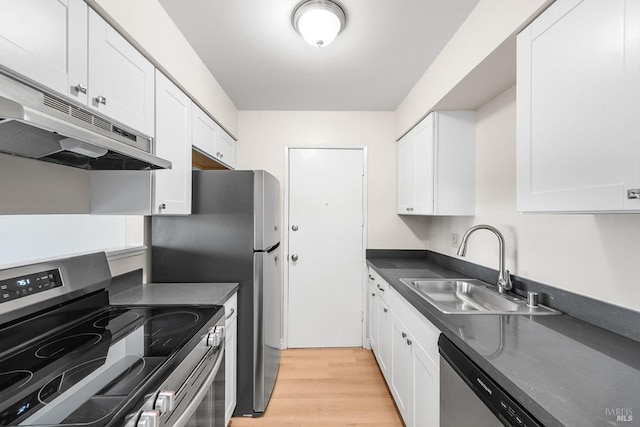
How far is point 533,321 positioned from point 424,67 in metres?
1.81

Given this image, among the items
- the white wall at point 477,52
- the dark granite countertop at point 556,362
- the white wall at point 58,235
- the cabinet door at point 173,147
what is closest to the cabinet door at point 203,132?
the cabinet door at point 173,147

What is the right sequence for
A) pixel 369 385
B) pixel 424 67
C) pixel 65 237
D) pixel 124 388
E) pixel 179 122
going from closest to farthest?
pixel 124 388, pixel 65 237, pixel 179 122, pixel 424 67, pixel 369 385

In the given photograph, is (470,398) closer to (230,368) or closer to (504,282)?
(504,282)

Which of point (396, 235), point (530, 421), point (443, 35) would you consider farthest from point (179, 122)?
point (396, 235)

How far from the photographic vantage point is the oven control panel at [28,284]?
99cm

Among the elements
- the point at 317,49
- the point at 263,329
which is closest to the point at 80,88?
the point at 317,49

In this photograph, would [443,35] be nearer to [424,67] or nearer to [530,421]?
[424,67]

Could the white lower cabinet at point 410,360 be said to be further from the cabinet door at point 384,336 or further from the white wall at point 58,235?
the white wall at point 58,235

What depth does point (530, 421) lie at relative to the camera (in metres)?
0.72

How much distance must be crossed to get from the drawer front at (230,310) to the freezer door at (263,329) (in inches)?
5.2

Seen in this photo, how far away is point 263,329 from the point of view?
78.4 inches

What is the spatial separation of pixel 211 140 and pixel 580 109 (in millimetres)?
2197

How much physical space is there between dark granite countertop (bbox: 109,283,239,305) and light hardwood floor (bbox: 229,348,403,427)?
957mm

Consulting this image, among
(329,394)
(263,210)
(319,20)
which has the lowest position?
(329,394)
